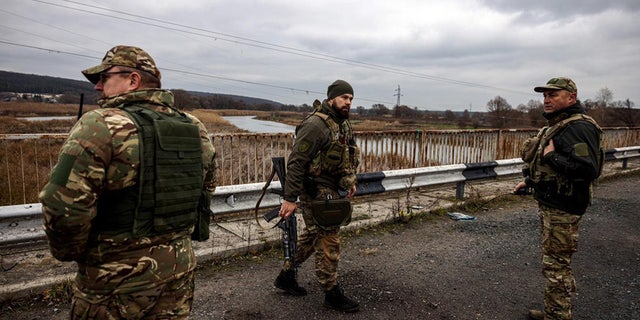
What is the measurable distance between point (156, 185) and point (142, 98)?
43 cm

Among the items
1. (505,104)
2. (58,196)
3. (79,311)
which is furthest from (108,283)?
(505,104)

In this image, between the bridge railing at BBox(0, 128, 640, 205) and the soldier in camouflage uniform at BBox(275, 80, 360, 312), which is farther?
the bridge railing at BBox(0, 128, 640, 205)

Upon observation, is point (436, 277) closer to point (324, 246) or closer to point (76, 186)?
point (324, 246)

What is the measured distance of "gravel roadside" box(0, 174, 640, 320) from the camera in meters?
3.35

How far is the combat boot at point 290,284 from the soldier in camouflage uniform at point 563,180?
1.96 m

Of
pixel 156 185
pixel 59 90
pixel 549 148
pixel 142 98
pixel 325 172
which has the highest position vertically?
pixel 59 90

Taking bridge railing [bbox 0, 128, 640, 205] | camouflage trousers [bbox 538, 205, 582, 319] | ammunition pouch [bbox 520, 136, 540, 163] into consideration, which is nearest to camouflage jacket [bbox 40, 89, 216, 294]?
camouflage trousers [bbox 538, 205, 582, 319]

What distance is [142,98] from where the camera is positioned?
6.35 ft

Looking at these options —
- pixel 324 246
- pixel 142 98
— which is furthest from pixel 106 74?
pixel 324 246

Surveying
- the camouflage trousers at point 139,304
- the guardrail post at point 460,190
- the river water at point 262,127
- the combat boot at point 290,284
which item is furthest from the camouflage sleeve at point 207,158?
the river water at point 262,127

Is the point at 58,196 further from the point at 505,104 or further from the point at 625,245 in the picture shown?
the point at 505,104

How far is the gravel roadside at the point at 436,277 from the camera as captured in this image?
335 centimetres

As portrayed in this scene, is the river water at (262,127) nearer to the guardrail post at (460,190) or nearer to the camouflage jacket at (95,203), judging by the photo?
the guardrail post at (460,190)

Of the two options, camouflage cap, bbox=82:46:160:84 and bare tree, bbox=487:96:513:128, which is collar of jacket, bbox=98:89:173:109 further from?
bare tree, bbox=487:96:513:128
